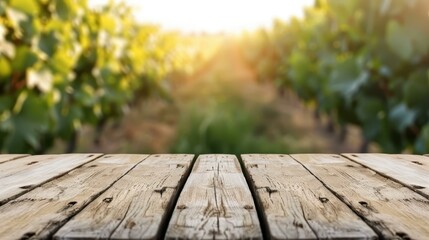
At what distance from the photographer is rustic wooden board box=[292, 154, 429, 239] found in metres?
1.11

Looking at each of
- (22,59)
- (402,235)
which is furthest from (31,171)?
(22,59)

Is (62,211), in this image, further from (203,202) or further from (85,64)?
(85,64)

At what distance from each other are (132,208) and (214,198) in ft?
0.66

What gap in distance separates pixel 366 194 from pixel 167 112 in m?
11.9

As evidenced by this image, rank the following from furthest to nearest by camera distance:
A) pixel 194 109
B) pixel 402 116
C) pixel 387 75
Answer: pixel 194 109, pixel 387 75, pixel 402 116

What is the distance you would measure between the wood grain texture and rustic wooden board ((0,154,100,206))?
3cm

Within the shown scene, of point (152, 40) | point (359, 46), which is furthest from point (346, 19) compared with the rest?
point (152, 40)

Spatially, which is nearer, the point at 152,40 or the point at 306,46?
the point at 306,46

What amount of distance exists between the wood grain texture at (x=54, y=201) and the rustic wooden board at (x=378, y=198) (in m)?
0.59

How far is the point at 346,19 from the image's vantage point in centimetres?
541

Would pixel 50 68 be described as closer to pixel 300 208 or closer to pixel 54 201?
pixel 54 201

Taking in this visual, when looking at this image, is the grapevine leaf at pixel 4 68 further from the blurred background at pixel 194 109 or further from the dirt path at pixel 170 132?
the dirt path at pixel 170 132

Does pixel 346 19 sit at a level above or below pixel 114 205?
above

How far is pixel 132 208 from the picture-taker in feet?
4.07
